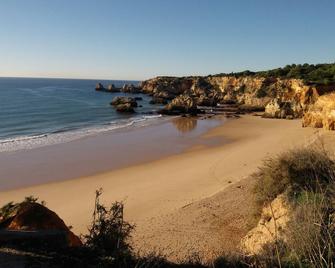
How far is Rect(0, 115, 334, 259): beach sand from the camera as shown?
11.4m

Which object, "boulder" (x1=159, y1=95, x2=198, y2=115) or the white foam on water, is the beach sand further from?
"boulder" (x1=159, y1=95, x2=198, y2=115)

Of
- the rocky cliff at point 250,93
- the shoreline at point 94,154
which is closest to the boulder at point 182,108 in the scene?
the rocky cliff at point 250,93

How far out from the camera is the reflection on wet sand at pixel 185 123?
38656mm

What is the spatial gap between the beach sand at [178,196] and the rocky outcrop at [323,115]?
2.76 metres

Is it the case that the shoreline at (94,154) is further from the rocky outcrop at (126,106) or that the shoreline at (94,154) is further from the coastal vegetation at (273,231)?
the rocky outcrop at (126,106)

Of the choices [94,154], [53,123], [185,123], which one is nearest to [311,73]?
[185,123]

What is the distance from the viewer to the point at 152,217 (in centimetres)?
1320

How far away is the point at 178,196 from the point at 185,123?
27736 mm

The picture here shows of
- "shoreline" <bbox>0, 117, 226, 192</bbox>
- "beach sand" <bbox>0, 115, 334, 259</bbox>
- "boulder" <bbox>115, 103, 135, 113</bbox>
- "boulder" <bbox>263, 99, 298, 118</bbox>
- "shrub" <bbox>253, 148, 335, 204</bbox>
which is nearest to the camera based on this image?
"shrub" <bbox>253, 148, 335, 204</bbox>

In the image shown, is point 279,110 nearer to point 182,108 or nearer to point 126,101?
point 182,108

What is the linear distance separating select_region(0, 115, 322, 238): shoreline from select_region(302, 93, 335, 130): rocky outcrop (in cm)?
429

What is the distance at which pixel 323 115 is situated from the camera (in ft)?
102


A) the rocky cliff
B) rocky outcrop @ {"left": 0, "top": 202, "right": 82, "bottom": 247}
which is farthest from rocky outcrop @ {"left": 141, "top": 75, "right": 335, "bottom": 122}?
rocky outcrop @ {"left": 0, "top": 202, "right": 82, "bottom": 247}

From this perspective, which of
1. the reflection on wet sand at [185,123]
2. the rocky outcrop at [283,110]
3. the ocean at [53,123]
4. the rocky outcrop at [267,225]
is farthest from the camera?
the rocky outcrop at [283,110]
